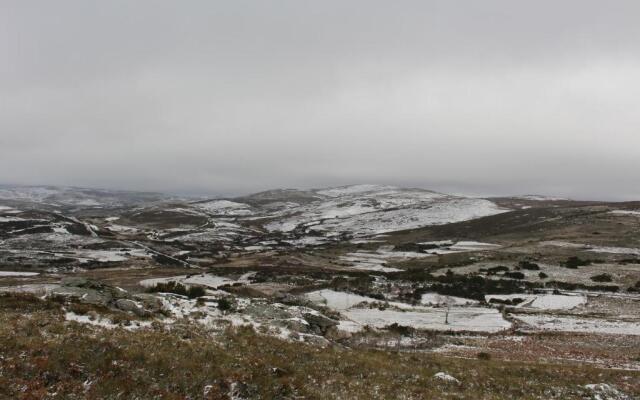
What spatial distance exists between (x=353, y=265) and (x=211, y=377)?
66.9m

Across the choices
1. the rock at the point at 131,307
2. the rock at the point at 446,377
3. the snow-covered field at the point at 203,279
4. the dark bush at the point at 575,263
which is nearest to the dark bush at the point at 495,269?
the dark bush at the point at 575,263

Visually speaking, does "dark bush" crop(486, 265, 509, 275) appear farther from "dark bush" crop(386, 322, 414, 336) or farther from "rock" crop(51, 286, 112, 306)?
"rock" crop(51, 286, 112, 306)

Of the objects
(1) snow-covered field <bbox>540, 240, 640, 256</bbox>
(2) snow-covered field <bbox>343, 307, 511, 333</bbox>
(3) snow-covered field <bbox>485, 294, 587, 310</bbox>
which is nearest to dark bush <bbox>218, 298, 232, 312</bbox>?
(2) snow-covered field <bbox>343, 307, 511, 333</bbox>

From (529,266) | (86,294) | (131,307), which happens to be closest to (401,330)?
(131,307)

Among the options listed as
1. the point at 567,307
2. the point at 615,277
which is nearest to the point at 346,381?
the point at 567,307

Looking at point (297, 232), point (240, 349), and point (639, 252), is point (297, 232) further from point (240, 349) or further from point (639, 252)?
point (240, 349)

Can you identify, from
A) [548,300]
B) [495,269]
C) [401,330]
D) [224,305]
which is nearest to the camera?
[224,305]

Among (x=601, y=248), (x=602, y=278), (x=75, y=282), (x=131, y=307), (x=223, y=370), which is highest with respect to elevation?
(x=223, y=370)

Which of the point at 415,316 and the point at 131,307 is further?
the point at 415,316

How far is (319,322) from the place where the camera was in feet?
90.6

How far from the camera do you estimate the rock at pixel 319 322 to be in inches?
1039

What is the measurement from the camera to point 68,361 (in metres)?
12.9

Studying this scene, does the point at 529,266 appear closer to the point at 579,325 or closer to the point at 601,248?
the point at 601,248

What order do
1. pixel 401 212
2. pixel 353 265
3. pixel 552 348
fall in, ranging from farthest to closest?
pixel 401 212 < pixel 353 265 < pixel 552 348
